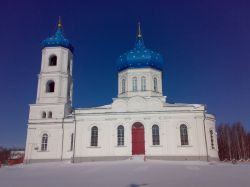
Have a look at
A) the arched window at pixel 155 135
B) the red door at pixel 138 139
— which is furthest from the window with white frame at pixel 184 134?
the red door at pixel 138 139

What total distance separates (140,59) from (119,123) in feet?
30.6

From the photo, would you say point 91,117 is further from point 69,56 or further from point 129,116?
point 69,56

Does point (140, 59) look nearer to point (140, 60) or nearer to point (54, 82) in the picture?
point (140, 60)

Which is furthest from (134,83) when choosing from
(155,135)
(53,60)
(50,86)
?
(53,60)

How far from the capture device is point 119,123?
93.3 ft

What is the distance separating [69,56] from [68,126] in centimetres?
960

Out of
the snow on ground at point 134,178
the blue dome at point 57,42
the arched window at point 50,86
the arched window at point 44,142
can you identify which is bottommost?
the snow on ground at point 134,178

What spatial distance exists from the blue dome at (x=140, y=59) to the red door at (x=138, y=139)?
27.9 feet

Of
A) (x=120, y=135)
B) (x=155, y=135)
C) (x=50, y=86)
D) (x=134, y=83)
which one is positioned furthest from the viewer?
(x=50, y=86)

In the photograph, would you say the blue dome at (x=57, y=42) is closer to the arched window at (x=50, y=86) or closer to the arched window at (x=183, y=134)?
the arched window at (x=50, y=86)

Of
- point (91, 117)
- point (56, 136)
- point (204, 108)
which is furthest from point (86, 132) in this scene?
point (204, 108)

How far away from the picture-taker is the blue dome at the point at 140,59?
108 ft

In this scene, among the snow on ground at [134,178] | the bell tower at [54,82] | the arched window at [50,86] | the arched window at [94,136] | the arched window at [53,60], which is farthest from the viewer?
the arched window at [53,60]

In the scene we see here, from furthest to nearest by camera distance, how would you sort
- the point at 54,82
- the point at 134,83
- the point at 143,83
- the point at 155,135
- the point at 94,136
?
the point at 134,83 < the point at 143,83 < the point at 54,82 < the point at 94,136 < the point at 155,135
